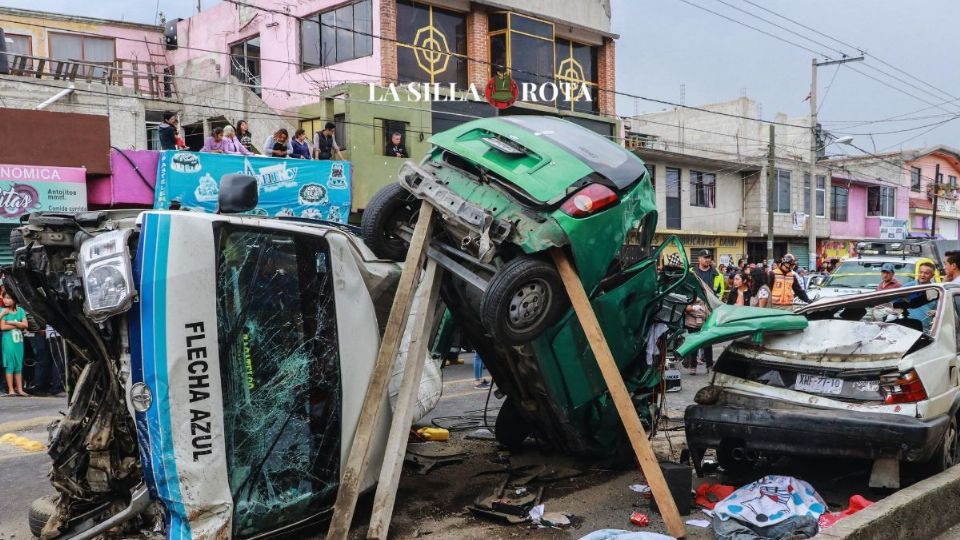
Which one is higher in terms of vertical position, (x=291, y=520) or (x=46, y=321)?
(x=46, y=321)

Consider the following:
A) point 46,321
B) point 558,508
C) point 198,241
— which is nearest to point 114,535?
point 46,321

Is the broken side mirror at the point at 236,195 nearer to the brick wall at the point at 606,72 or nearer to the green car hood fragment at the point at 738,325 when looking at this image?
the green car hood fragment at the point at 738,325

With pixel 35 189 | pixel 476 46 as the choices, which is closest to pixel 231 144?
pixel 35 189

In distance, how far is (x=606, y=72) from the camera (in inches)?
1194

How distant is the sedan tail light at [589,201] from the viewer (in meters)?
4.87

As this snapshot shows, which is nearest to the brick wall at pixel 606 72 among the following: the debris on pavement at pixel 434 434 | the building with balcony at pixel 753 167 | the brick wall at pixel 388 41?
the building with balcony at pixel 753 167

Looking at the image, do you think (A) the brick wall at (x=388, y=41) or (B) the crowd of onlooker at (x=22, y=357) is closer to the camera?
(B) the crowd of onlooker at (x=22, y=357)

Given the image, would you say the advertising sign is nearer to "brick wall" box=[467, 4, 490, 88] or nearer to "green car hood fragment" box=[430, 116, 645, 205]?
"brick wall" box=[467, 4, 490, 88]

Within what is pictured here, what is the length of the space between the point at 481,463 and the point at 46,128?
12.8 metres

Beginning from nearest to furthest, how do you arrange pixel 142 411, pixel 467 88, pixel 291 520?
pixel 142 411 → pixel 291 520 → pixel 467 88

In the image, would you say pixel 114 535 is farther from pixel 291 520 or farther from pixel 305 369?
pixel 305 369

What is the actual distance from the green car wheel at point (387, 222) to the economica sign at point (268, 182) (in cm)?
899

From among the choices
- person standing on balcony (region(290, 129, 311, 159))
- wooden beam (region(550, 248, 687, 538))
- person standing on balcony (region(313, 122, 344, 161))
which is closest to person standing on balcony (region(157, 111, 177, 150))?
person standing on balcony (region(290, 129, 311, 159))

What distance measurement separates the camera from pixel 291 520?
4.53 meters
